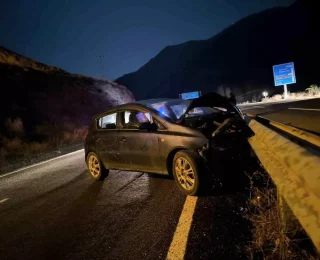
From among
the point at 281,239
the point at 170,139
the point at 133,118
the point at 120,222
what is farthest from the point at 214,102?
the point at 281,239

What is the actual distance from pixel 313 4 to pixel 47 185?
8547 cm

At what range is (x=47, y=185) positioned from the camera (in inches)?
286

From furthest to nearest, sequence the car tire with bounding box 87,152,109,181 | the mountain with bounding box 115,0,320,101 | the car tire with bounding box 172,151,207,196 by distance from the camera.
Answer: the mountain with bounding box 115,0,320,101
the car tire with bounding box 87,152,109,181
the car tire with bounding box 172,151,207,196

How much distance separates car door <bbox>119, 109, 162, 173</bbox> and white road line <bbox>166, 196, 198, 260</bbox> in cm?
123

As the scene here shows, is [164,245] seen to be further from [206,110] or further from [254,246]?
[206,110]

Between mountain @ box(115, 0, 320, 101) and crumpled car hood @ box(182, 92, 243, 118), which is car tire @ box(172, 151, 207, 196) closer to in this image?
crumpled car hood @ box(182, 92, 243, 118)

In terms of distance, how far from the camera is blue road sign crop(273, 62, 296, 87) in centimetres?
Result: 3756

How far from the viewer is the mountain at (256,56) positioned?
7494 cm

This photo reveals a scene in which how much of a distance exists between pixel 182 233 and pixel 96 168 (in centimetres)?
403

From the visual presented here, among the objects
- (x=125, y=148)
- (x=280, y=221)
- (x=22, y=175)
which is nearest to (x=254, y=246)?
(x=280, y=221)

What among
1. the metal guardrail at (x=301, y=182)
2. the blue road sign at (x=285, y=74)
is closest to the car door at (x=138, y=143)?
the metal guardrail at (x=301, y=182)

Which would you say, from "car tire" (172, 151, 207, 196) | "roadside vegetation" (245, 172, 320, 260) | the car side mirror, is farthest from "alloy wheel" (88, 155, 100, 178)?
"roadside vegetation" (245, 172, 320, 260)

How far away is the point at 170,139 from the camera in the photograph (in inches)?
200

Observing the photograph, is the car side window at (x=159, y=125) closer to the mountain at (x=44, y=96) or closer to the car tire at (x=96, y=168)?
the car tire at (x=96, y=168)
